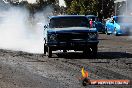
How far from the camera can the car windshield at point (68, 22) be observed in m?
18.0

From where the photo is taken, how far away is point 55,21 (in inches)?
717

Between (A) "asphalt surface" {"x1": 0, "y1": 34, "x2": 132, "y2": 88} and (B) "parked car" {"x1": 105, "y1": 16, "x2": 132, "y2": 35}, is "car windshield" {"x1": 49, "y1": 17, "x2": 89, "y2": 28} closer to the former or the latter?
(A) "asphalt surface" {"x1": 0, "y1": 34, "x2": 132, "y2": 88}

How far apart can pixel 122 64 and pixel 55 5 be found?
133545 mm

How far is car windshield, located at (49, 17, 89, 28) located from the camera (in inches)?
711

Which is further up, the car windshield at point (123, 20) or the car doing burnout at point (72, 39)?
the car doing burnout at point (72, 39)

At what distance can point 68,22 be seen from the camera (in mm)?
18203

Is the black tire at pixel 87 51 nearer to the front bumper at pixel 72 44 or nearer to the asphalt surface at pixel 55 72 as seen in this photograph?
the front bumper at pixel 72 44

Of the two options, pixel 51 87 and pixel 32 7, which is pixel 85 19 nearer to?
pixel 51 87

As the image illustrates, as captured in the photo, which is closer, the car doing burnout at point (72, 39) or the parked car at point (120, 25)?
the car doing burnout at point (72, 39)

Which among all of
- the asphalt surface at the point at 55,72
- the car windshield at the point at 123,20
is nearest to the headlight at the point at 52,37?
the asphalt surface at the point at 55,72

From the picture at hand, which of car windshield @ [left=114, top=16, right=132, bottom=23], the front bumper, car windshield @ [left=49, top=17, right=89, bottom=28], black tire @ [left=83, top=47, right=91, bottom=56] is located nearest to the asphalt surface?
the front bumper

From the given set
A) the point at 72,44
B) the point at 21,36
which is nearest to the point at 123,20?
the point at 21,36

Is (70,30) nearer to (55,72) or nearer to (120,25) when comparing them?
(55,72)

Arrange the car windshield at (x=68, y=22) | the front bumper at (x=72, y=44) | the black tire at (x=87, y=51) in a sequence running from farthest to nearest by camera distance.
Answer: the car windshield at (x=68, y=22) → the black tire at (x=87, y=51) → the front bumper at (x=72, y=44)
